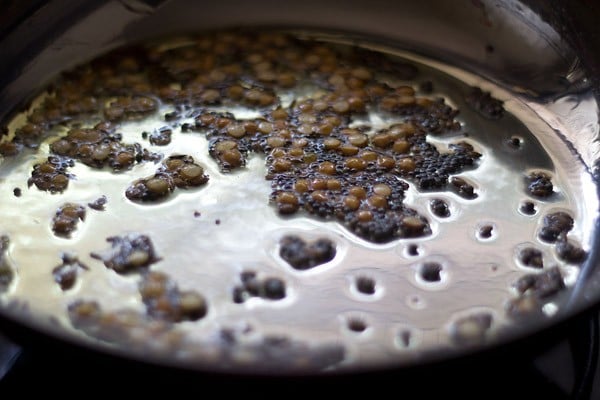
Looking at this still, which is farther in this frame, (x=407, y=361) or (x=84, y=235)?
(x=84, y=235)

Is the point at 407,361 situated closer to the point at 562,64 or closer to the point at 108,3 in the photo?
the point at 562,64

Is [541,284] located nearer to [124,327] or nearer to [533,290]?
[533,290]

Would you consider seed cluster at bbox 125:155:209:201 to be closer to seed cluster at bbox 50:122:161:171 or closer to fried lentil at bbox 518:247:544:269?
seed cluster at bbox 50:122:161:171

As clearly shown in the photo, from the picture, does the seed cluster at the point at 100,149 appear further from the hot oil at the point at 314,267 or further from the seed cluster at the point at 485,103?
the seed cluster at the point at 485,103

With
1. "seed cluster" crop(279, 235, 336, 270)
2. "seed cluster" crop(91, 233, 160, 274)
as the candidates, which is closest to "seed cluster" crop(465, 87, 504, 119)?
"seed cluster" crop(279, 235, 336, 270)

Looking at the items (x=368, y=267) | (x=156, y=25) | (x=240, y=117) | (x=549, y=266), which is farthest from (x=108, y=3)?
(x=549, y=266)

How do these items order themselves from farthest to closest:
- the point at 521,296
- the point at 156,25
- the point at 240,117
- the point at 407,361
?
the point at 156,25, the point at 240,117, the point at 521,296, the point at 407,361

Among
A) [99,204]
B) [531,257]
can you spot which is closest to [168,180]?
[99,204]
